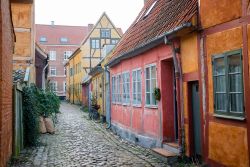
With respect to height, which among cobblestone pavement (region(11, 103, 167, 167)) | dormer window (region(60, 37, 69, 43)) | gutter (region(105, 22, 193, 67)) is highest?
dormer window (region(60, 37, 69, 43))

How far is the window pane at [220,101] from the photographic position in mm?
7719

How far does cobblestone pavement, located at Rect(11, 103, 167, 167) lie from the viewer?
1030cm

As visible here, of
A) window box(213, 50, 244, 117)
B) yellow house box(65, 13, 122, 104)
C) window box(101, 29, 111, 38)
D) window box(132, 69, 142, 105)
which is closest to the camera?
window box(213, 50, 244, 117)

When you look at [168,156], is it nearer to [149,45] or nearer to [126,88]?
[149,45]

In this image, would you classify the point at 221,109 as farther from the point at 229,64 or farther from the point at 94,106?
the point at 94,106

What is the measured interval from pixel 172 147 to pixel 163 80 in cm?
206

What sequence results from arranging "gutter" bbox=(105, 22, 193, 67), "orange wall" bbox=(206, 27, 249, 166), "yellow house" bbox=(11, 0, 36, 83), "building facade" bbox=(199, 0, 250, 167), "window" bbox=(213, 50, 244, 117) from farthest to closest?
"yellow house" bbox=(11, 0, 36, 83) < "gutter" bbox=(105, 22, 193, 67) < "window" bbox=(213, 50, 244, 117) < "orange wall" bbox=(206, 27, 249, 166) < "building facade" bbox=(199, 0, 250, 167)

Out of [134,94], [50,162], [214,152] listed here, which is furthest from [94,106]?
[214,152]

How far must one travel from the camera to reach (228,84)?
747 cm

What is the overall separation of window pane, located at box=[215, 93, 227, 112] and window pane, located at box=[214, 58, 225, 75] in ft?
1.51

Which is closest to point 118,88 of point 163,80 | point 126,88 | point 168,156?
point 126,88

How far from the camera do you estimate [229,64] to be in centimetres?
746

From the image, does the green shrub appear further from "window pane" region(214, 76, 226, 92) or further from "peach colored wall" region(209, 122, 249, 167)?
"window pane" region(214, 76, 226, 92)

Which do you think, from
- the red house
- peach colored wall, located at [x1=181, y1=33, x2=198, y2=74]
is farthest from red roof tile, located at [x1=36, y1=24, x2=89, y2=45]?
peach colored wall, located at [x1=181, y1=33, x2=198, y2=74]
